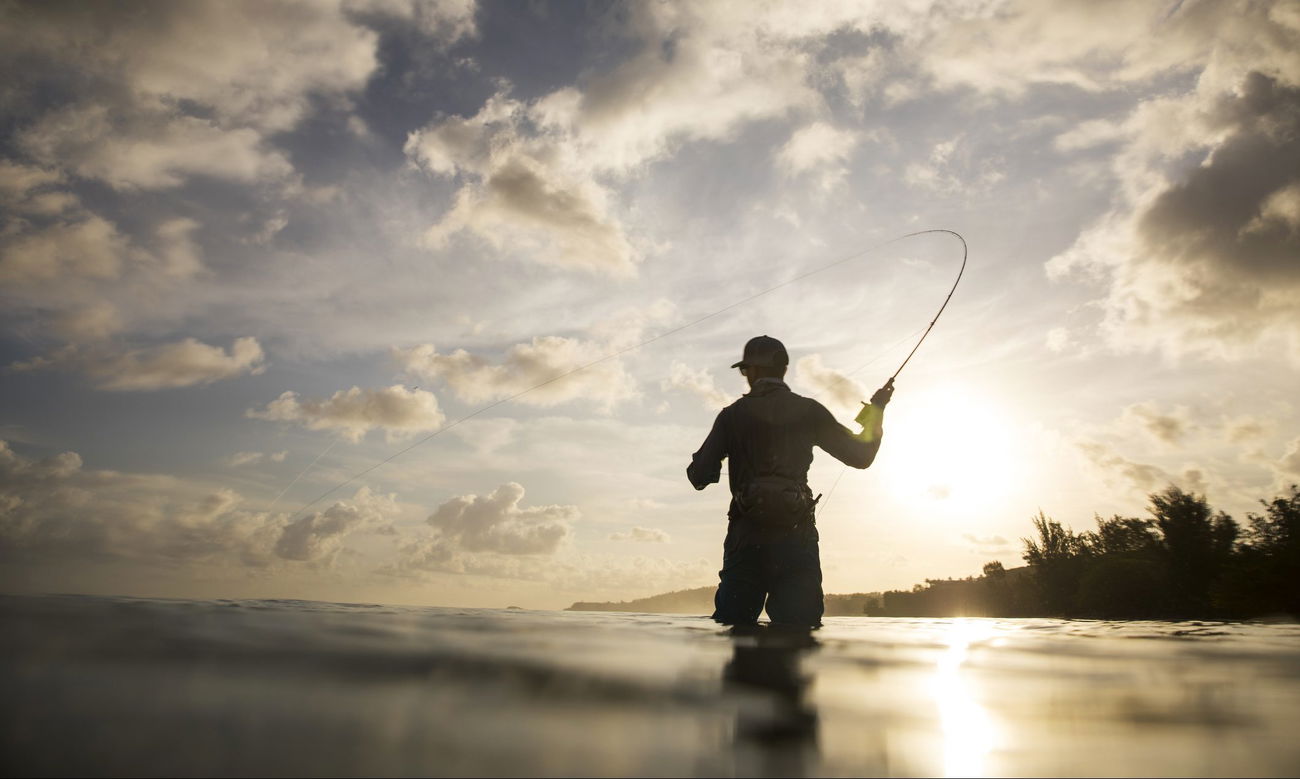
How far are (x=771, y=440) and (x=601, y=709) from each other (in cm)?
431

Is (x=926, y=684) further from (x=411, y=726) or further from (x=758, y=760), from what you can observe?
(x=411, y=726)

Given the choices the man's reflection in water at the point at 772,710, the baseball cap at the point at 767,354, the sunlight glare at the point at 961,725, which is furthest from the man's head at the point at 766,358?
the sunlight glare at the point at 961,725

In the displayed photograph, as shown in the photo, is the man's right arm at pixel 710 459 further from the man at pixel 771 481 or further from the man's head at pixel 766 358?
the man's head at pixel 766 358

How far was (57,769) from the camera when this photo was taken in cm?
129

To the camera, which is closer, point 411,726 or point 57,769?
point 57,769

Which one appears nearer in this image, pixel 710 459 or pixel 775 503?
pixel 775 503

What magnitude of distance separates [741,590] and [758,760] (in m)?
4.53

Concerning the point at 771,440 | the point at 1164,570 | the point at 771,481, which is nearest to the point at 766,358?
the point at 771,440

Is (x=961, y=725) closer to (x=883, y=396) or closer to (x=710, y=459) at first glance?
(x=710, y=459)

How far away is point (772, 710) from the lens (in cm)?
213

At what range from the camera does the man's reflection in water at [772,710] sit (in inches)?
61.5

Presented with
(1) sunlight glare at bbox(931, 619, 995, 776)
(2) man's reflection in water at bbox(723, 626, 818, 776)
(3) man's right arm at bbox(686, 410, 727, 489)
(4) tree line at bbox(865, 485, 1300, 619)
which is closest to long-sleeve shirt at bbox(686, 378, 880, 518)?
(3) man's right arm at bbox(686, 410, 727, 489)

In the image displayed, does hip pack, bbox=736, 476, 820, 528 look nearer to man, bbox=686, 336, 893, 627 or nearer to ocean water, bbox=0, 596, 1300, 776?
man, bbox=686, 336, 893, 627

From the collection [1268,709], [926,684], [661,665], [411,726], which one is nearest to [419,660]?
[661,665]
